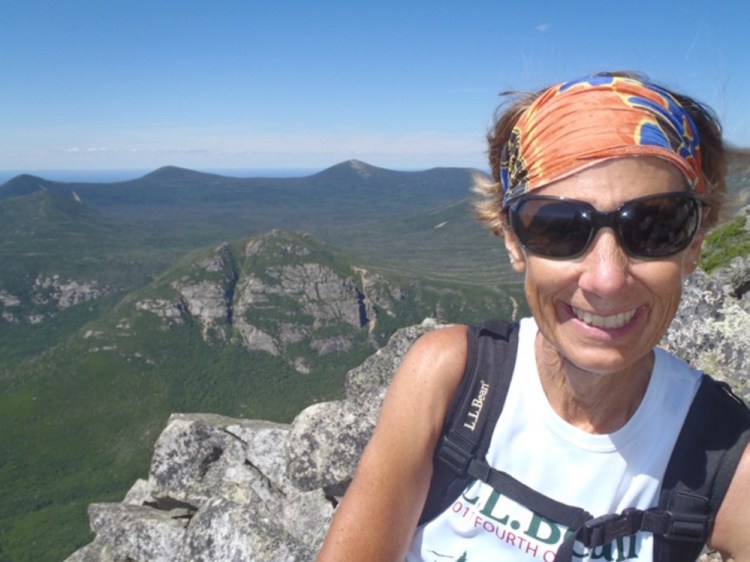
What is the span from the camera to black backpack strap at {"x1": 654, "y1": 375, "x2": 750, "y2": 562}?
2801 millimetres

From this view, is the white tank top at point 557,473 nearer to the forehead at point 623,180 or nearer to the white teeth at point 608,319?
the white teeth at point 608,319

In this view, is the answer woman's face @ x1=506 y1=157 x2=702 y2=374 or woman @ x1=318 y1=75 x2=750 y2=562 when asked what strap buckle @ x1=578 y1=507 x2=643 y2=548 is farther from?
woman's face @ x1=506 y1=157 x2=702 y2=374

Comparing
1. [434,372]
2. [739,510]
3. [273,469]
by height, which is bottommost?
[273,469]

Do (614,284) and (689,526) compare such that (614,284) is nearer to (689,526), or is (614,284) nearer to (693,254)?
(693,254)

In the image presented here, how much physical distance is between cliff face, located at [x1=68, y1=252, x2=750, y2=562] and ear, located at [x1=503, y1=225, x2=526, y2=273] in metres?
5.16

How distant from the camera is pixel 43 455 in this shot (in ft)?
566

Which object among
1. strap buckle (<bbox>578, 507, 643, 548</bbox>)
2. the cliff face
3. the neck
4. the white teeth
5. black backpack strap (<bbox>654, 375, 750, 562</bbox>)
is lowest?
the cliff face

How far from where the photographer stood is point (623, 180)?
110 inches

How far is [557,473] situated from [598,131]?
5.97 ft

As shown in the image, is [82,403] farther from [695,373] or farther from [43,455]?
[695,373]

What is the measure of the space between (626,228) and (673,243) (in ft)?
1.04

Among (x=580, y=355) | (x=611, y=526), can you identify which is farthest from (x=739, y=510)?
(x=580, y=355)

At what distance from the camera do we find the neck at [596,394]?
309cm

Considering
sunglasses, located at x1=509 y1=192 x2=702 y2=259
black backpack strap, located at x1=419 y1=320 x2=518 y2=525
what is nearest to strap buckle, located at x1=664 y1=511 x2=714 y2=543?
black backpack strap, located at x1=419 y1=320 x2=518 y2=525
